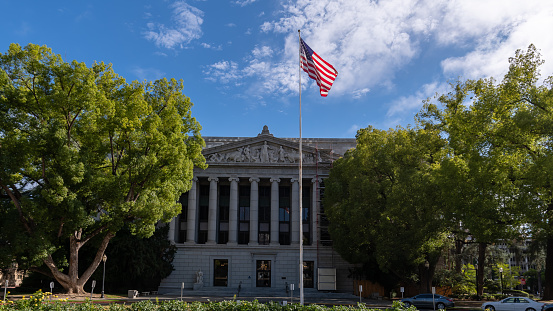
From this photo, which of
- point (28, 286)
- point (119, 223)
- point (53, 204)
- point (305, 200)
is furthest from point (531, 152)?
point (28, 286)

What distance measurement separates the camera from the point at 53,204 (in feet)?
88.9

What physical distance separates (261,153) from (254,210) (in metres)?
7.54

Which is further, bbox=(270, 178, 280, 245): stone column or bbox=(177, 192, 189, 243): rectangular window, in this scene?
bbox=(177, 192, 189, 243): rectangular window

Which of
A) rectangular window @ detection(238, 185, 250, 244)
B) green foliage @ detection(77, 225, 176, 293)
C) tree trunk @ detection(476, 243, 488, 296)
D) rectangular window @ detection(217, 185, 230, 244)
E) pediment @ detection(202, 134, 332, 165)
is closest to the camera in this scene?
tree trunk @ detection(476, 243, 488, 296)

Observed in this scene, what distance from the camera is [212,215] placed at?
5469cm

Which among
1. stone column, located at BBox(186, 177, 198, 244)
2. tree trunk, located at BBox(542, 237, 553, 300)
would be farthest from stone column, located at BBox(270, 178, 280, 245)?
tree trunk, located at BBox(542, 237, 553, 300)

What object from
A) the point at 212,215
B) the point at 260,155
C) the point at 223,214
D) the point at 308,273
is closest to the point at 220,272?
the point at 212,215

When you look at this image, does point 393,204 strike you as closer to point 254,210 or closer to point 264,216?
point 254,210

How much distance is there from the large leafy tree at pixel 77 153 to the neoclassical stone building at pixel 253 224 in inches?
845

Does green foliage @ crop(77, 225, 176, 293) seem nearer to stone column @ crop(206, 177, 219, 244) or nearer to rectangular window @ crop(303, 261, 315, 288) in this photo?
stone column @ crop(206, 177, 219, 244)

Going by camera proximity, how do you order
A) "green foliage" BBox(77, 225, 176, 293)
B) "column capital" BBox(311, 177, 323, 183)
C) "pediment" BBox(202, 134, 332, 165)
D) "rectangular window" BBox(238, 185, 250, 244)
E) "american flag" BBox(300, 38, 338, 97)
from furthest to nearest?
"rectangular window" BBox(238, 185, 250, 244) → "pediment" BBox(202, 134, 332, 165) → "column capital" BBox(311, 177, 323, 183) → "green foliage" BBox(77, 225, 176, 293) → "american flag" BBox(300, 38, 338, 97)

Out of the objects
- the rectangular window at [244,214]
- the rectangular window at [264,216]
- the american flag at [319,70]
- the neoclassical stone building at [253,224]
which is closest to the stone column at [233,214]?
the neoclassical stone building at [253,224]

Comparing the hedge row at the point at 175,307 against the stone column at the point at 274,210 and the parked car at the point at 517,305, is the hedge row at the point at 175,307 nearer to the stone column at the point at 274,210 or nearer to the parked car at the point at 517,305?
the parked car at the point at 517,305

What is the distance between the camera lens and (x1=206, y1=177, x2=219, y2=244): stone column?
5456 cm
